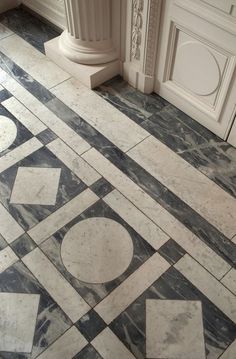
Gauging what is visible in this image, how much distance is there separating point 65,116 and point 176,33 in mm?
764

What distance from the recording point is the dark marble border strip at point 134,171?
5.58 feet

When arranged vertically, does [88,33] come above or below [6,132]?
above

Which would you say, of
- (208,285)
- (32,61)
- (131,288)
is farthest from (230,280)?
(32,61)

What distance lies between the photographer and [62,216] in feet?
5.82

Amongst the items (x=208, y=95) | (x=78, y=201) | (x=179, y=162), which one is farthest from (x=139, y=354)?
(x=208, y=95)

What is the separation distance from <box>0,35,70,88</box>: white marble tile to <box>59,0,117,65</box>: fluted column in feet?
0.51

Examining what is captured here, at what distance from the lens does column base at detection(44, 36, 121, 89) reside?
Result: 231cm

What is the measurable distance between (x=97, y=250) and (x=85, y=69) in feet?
3.91

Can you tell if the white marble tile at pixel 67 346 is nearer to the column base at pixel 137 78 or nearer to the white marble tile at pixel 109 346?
the white marble tile at pixel 109 346

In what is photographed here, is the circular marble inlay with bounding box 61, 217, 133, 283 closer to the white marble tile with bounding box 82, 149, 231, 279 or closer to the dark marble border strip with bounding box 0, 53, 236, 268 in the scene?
the white marble tile with bounding box 82, 149, 231, 279

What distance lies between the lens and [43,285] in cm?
156

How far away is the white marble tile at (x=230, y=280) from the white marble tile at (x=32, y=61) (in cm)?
154

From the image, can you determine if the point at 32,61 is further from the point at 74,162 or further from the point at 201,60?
the point at 201,60

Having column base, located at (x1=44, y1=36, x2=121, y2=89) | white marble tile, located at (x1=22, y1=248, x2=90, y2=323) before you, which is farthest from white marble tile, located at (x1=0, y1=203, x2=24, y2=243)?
column base, located at (x1=44, y1=36, x2=121, y2=89)
